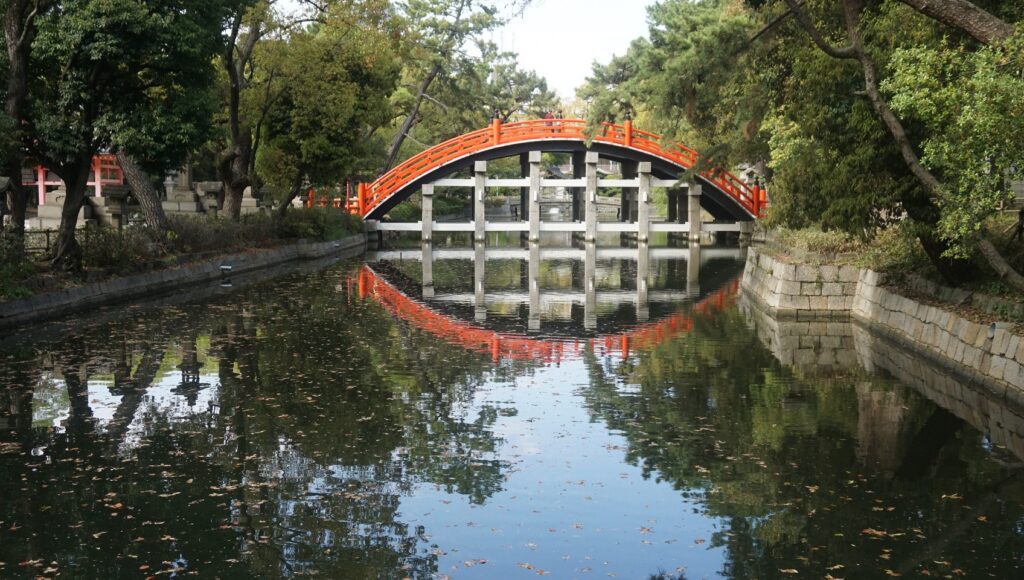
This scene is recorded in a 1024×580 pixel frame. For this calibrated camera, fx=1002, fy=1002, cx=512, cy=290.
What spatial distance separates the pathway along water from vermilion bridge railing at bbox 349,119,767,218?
2680 centimetres

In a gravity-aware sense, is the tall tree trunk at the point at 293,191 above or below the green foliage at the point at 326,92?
below

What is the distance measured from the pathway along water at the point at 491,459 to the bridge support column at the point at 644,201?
27185 millimetres

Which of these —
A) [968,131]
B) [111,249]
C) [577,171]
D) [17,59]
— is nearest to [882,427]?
[968,131]

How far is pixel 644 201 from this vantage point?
4491 cm

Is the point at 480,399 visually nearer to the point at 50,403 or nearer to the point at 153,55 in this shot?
the point at 50,403

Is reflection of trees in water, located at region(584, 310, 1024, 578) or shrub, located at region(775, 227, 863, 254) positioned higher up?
shrub, located at region(775, 227, 863, 254)

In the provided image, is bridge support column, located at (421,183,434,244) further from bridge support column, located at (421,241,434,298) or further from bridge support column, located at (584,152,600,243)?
A: bridge support column, located at (584,152,600,243)

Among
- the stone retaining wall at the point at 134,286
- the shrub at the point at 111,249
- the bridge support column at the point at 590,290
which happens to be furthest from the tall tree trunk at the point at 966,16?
the shrub at the point at 111,249

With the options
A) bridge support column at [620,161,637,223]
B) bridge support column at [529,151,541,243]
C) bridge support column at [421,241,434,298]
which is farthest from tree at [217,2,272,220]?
bridge support column at [620,161,637,223]

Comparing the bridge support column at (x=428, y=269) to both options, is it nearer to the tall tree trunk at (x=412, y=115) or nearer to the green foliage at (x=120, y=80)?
the green foliage at (x=120, y=80)

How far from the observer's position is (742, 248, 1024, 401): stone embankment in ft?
41.1

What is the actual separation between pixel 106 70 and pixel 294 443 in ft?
43.6

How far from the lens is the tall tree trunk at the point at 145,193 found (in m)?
25.2

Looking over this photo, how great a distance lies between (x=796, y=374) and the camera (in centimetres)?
1408
